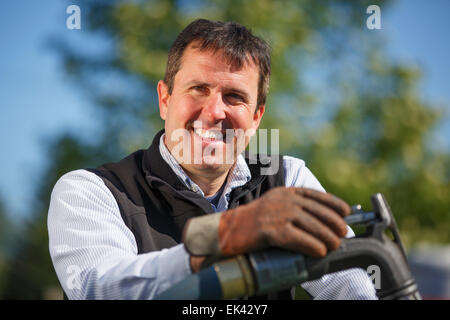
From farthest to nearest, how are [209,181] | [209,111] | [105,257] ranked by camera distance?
[209,181]
[209,111]
[105,257]

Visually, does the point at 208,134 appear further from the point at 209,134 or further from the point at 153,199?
the point at 153,199

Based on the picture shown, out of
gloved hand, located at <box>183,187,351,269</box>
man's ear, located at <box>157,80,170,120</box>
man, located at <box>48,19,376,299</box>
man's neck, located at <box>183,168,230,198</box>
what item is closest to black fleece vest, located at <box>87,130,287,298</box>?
man, located at <box>48,19,376,299</box>

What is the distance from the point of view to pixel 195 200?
2232 millimetres

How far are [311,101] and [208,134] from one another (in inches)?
479

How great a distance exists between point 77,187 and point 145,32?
11917mm

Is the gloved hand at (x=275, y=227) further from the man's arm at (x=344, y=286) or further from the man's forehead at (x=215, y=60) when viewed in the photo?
the man's forehead at (x=215, y=60)

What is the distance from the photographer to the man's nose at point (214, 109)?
2318mm

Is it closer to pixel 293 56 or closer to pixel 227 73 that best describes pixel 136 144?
pixel 293 56

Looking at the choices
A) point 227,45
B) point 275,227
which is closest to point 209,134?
point 227,45

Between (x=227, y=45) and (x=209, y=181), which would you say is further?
(x=209, y=181)

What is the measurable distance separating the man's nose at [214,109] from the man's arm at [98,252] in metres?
0.59

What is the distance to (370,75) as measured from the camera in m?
16.5

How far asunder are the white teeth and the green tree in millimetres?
8860
